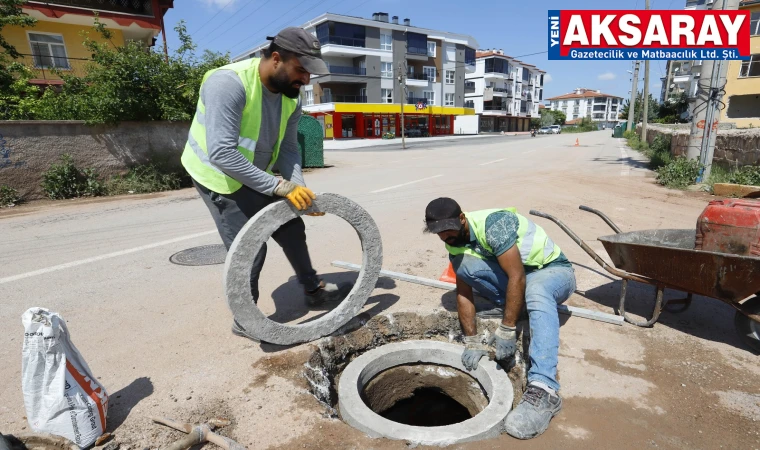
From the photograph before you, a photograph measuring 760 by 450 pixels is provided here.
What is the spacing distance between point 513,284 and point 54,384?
2501 mm

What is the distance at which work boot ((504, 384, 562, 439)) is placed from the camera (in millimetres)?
2252

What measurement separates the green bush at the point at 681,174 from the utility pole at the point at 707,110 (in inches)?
5.3

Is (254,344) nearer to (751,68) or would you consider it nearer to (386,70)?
(751,68)

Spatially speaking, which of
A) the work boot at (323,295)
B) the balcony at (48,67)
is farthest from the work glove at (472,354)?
the balcony at (48,67)

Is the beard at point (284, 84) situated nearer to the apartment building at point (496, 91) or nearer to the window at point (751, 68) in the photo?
the window at point (751, 68)

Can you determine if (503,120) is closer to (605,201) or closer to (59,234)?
(605,201)

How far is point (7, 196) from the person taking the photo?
8.28 meters

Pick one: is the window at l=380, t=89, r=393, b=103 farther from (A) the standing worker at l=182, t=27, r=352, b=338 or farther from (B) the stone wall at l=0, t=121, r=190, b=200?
(A) the standing worker at l=182, t=27, r=352, b=338

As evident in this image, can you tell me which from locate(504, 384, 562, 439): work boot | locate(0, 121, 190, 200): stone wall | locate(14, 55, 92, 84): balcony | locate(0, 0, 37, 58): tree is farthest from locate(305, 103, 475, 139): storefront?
locate(504, 384, 562, 439): work boot

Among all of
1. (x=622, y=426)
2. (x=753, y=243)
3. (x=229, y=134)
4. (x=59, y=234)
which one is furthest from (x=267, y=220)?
(x=59, y=234)

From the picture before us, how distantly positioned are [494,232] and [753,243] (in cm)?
173

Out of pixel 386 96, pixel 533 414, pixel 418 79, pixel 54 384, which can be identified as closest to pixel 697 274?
pixel 533 414

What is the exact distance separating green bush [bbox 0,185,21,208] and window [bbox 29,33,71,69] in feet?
43.6

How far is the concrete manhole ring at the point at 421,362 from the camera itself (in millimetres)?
2271
